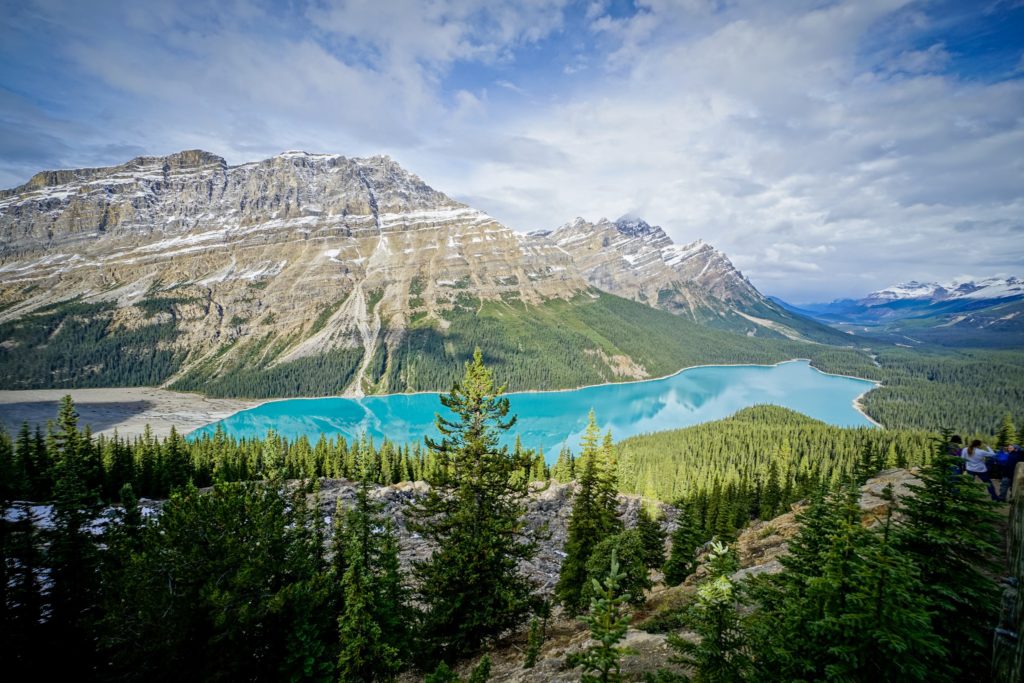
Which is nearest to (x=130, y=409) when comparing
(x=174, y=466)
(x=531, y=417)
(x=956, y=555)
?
(x=174, y=466)

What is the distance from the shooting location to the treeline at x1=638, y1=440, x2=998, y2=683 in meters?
7.47

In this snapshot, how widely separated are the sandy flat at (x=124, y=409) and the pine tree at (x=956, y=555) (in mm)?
167266

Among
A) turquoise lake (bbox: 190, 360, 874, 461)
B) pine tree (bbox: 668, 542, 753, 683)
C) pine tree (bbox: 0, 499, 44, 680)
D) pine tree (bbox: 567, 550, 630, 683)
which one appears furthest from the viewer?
turquoise lake (bbox: 190, 360, 874, 461)

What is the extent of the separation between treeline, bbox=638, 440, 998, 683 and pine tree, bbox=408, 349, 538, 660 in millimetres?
9958

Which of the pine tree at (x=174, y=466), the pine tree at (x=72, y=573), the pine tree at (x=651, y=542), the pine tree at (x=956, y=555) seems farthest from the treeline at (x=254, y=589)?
the pine tree at (x=174, y=466)

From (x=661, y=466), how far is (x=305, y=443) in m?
68.8

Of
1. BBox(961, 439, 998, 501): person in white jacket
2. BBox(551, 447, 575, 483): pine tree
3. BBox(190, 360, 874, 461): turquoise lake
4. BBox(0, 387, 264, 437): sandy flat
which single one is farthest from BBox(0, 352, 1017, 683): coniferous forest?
BBox(0, 387, 264, 437): sandy flat

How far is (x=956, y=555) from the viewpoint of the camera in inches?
368

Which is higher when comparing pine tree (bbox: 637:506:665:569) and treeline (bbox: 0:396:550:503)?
treeline (bbox: 0:396:550:503)

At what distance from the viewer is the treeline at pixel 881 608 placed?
747 cm

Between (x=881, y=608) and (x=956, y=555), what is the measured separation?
3.64 metres

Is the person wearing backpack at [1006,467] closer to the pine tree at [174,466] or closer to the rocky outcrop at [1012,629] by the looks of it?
the rocky outcrop at [1012,629]

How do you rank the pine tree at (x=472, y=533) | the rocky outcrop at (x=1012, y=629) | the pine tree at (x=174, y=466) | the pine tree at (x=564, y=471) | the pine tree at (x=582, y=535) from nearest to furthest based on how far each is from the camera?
the rocky outcrop at (x=1012, y=629), the pine tree at (x=472, y=533), the pine tree at (x=582, y=535), the pine tree at (x=174, y=466), the pine tree at (x=564, y=471)

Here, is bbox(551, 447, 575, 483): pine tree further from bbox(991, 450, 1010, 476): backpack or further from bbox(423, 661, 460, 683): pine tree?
bbox(423, 661, 460, 683): pine tree
